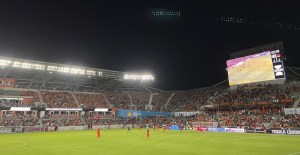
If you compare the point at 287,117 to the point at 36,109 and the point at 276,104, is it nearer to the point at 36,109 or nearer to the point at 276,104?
the point at 276,104

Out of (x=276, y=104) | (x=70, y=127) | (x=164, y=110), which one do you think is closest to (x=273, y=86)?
(x=276, y=104)

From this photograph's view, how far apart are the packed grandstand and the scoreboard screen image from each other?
481 cm

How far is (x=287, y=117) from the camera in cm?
4928

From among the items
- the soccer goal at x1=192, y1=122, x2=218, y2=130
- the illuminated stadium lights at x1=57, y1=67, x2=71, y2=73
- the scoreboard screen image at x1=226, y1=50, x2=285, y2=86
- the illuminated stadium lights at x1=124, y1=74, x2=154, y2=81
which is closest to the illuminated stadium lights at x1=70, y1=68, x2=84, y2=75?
the illuminated stadium lights at x1=57, y1=67, x2=71, y2=73

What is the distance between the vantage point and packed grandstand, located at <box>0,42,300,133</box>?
183 feet

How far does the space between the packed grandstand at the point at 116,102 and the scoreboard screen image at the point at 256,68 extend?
189 inches

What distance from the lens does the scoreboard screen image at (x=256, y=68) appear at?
54453mm

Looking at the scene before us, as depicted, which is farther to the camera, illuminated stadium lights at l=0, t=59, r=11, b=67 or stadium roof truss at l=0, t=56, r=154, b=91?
stadium roof truss at l=0, t=56, r=154, b=91

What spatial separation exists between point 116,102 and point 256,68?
149 ft

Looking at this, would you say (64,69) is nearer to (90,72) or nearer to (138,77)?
(90,72)

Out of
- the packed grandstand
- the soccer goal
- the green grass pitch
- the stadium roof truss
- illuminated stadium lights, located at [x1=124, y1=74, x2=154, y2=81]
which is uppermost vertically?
illuminated stadium lights, located at [x1=124, y1=74, x2=154, y2=81]

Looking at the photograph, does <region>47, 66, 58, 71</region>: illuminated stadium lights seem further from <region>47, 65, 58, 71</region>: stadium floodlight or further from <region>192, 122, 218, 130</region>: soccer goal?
<region>192, 122, 218, 130</region>: soccer goal

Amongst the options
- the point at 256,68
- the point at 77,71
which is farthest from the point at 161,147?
the point at 77,71

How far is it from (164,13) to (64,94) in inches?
2047
